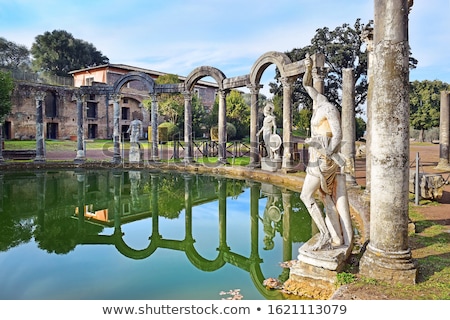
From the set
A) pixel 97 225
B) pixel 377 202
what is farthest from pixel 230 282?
pixel 97 225

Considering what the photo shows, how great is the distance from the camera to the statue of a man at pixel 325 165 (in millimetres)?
4711

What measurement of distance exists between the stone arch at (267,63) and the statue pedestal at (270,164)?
3349mm

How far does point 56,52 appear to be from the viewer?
46781 millimetres

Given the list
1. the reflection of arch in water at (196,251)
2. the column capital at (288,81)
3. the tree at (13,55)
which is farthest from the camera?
the tree at (13,55)

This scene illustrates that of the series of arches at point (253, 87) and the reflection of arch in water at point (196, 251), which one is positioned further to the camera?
the series of arches at point (253, 87)

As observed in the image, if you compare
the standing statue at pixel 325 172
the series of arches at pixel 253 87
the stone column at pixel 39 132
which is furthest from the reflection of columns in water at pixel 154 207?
the stone column at pixel 39 132

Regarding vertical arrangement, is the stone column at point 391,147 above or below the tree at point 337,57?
below

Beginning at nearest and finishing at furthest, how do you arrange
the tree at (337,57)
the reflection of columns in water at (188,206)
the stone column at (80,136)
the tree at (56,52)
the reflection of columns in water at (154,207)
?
the reflection of columns in water at (188,206)
the reflection of columns in water at (154,207)
the stone column at (80,136)
the tree at (337,57)
the tree at (56,52)

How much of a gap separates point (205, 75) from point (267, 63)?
379cm

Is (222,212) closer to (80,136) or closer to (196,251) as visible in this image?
(196,251)

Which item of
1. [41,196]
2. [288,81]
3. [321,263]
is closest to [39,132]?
[41,196]

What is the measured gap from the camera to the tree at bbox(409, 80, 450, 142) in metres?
40.8

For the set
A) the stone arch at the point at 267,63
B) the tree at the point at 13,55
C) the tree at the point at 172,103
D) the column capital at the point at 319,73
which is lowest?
the column capital at the point at 319,73

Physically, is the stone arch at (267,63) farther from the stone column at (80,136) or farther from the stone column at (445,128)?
the stone column at (80,136)
